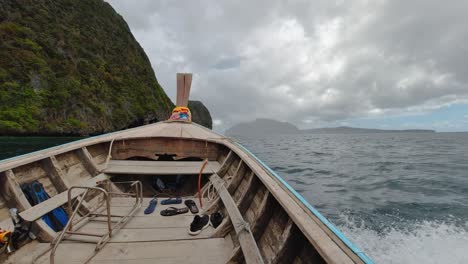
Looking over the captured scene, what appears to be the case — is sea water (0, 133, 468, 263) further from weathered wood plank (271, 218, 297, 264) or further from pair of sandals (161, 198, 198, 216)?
pair of sandals (161, 198, 198, 216)

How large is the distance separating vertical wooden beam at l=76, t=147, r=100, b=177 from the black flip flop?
6.23 ft

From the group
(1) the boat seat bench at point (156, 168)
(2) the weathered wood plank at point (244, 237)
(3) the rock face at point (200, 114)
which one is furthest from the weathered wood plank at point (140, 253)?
(3) the rock face at point (200, 114)

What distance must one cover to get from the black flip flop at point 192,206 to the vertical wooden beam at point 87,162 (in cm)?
190

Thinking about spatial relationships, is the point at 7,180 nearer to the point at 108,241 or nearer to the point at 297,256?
the point at 108,241

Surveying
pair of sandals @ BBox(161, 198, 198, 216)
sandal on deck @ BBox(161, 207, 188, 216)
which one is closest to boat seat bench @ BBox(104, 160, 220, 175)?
pair of sandals @ BBox(161, 198, 198, 216)

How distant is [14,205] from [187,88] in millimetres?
9720

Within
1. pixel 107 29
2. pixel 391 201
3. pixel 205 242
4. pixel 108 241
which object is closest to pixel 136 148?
pixel 108 241

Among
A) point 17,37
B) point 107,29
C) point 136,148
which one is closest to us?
point 136,148

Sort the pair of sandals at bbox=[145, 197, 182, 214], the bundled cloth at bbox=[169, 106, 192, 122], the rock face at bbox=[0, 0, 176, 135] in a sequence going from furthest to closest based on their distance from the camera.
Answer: the rock face at bbox=[0, 0, 176, 135], the bundled cloth at bbox=[169, 106, 192, 122], the pair of sandals at bbox=[145, 197, 182, 214]

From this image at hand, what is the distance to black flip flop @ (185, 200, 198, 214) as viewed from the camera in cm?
328

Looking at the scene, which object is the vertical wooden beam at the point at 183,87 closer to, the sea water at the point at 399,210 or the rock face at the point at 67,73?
the sea water at the point at 399,210

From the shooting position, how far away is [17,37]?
97.1 feet

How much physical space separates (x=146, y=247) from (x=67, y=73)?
4162cm

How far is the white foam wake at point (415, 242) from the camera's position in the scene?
367 cm
